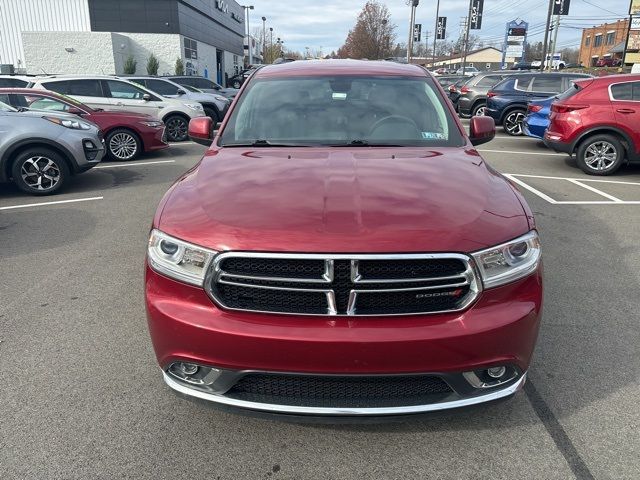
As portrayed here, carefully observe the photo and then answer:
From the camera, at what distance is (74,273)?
4.57 metres

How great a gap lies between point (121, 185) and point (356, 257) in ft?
23.9

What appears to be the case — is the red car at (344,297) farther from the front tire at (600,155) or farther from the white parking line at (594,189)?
the front tire at (600,155)

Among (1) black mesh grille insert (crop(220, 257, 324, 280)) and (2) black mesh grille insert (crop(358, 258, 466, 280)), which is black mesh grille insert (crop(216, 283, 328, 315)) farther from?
(2) black mesh grille insert (crop(358, 258, 466, 280))

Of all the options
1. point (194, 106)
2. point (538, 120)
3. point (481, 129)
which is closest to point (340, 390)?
point (481, 129)

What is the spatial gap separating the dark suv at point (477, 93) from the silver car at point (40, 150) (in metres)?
13.2

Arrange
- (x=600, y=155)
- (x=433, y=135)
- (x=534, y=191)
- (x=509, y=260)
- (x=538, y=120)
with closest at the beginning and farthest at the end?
1. (x=509, y=260)
2. (x=433, y=135)
3. (x=534, y=191)
4. (x=600, y=155)
5. (x=538, y=120)

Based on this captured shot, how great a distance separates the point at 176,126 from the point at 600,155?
32.8 feet

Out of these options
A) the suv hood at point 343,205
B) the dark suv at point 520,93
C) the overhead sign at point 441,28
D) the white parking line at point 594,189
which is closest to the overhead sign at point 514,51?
the overhead sign at point 441,28

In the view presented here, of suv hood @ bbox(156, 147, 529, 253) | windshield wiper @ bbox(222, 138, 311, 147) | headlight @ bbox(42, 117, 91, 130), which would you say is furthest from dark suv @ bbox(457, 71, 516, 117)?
suv hood @ bbox(156, 147, 529, 253)

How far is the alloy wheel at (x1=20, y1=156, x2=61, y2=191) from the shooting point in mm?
7492

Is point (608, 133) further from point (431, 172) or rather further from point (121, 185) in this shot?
point (121, 185)

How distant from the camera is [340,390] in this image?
2188 mm


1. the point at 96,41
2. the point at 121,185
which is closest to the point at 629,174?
the point at 121,185

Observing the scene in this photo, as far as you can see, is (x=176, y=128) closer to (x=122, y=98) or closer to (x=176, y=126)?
(x=176, y=126)
